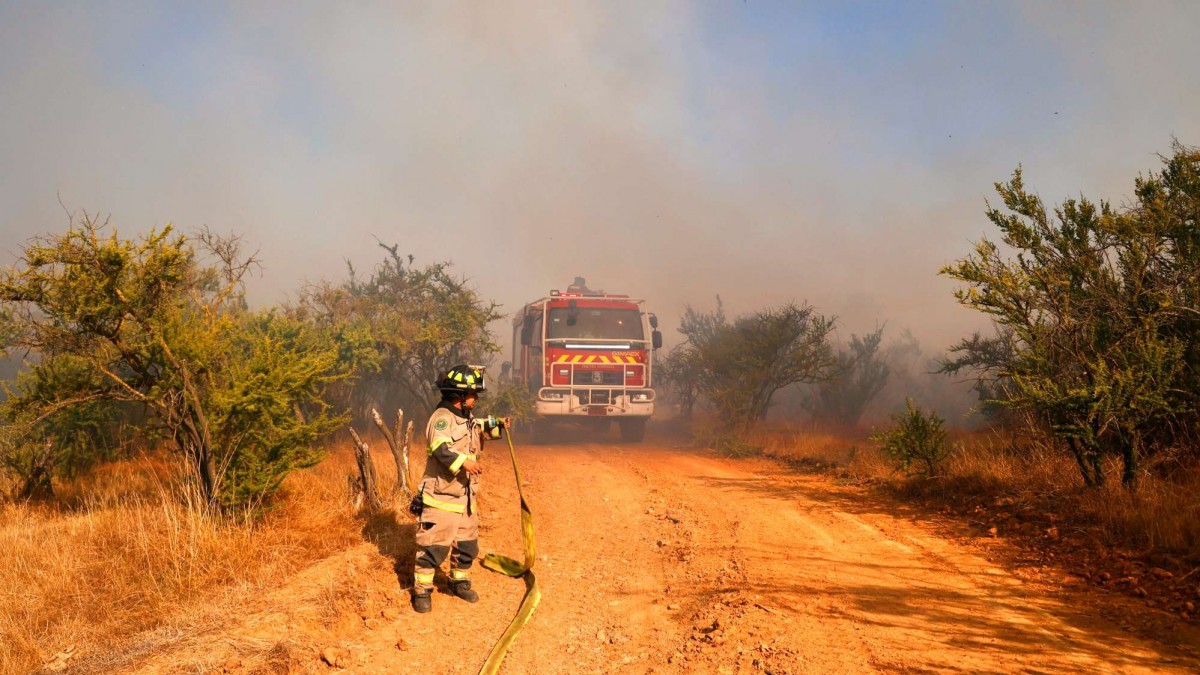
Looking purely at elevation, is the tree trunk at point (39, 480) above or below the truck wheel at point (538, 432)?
below

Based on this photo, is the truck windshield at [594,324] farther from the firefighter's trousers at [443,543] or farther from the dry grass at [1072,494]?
the firefighter's trousers at [443,543]

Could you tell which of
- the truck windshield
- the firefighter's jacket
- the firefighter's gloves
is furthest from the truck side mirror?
the firefighter's jacket

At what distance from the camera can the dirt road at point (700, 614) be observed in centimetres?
425

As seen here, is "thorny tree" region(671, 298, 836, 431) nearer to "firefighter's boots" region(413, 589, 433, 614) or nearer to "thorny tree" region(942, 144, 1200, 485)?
"thorny tree" region(942, 144, 1200, 485)

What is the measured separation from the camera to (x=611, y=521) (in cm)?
862

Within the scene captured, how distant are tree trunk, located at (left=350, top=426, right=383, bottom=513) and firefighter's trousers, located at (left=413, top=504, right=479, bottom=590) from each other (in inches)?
88.8

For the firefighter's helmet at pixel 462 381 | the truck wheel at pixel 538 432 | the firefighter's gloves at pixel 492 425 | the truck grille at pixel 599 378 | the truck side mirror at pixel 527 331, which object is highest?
the truck side mirror at pixel 527 331

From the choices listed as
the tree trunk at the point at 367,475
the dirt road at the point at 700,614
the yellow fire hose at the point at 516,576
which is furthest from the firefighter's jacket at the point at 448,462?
the tree trunk at the point at 367,475

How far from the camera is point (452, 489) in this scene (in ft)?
18.9

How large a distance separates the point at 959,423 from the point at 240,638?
2647 cm

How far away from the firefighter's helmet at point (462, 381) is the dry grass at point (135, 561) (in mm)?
2109

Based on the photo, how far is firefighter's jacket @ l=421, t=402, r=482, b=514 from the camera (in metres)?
5.65

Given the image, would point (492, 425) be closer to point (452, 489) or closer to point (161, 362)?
point (452, 489)

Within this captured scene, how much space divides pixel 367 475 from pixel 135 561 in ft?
7.38
